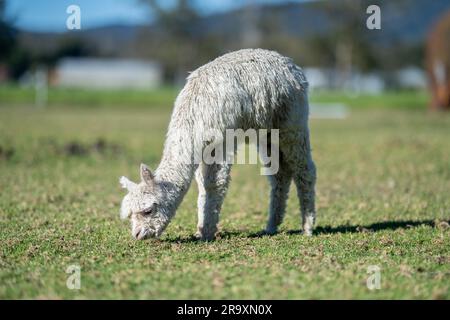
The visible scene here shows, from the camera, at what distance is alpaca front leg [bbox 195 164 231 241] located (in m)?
7.97

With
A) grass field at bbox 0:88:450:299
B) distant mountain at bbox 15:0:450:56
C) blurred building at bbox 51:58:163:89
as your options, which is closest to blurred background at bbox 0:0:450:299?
grass field at bbox 0:88:450:299

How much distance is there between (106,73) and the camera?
10569 cm

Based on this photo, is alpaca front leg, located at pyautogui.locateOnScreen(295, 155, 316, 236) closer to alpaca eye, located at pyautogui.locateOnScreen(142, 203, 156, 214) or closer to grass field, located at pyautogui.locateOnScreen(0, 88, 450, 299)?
grass field, located at pyautogui.locateOnScreen(0, 88, 450, 299)

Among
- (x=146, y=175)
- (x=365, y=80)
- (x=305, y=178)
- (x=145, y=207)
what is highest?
(x=365, y=80)

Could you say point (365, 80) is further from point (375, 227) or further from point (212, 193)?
point (212, 193)

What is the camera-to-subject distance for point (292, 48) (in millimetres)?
81875

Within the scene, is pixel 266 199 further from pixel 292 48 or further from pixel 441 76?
pixel 292 48

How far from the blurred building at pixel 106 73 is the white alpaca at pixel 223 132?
8983cm

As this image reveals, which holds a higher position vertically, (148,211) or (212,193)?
(212,193)

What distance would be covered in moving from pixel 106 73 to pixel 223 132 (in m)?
101

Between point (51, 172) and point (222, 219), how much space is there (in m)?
6.11

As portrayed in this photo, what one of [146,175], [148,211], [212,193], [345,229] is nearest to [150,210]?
[148,211]

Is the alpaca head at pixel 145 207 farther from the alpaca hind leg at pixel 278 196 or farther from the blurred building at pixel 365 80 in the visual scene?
the blurred building at pixel 365 80

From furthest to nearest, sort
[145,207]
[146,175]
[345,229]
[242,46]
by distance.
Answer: [242,46]
[345,229]
[146,175]
[145,207]
